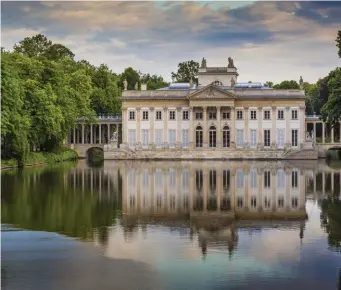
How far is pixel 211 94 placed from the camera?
81.1 metres

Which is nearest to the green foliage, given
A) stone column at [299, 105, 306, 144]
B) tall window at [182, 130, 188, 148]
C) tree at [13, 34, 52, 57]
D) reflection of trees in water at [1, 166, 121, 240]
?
stone column at [299, 105, 306, 144]

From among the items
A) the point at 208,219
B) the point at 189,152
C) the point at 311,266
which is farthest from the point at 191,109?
the point at 311,266

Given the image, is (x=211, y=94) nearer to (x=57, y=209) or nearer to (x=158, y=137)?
(x=158, y=137)

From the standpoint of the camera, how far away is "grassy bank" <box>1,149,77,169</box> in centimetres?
5541

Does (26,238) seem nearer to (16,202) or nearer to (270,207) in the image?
(16,202)

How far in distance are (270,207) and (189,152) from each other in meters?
52.3

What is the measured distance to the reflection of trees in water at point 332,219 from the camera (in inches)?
740

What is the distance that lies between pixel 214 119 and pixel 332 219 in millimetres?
59393

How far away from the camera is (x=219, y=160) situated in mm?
76188

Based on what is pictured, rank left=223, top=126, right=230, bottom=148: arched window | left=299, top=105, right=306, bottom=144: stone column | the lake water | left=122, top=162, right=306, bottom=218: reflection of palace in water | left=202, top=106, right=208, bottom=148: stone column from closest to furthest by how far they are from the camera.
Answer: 1. the lake water
2. left=122, top=162, right=306, bottom=218: reflection of palace in water
3. left=299, top=105, right=306, bottom=144: stone column
4. left=202, top=106, right=208, bottom=148: stone column
5. left=223, top=126, right=230, bottom=148: arched window

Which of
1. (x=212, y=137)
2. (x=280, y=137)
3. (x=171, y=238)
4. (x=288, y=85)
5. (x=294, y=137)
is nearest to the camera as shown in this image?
(x=171, y=238)

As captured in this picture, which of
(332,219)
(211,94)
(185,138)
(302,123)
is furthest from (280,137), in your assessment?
(332,219)

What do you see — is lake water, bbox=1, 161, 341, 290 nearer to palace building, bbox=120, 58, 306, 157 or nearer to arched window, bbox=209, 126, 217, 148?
palace building, bbox=120, 58, 306, 157

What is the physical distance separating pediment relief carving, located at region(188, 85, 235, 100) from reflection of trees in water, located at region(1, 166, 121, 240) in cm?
4623
